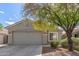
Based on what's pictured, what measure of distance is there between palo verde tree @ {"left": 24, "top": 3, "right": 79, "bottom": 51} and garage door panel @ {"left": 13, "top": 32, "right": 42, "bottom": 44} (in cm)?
50

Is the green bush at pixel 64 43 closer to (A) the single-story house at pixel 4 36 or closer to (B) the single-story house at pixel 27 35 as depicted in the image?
(B) the single-story house at pixel 27 35

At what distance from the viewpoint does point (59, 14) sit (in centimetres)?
720

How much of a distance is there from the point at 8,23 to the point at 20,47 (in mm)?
716

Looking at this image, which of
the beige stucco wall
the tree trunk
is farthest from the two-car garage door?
the tree trunk

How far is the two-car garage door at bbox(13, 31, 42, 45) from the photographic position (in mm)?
7223

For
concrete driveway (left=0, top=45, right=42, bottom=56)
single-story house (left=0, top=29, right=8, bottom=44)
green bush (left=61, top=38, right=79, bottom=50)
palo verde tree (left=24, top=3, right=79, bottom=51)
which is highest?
palo verde tree (left=24, top=3, right=79, bottom=51)

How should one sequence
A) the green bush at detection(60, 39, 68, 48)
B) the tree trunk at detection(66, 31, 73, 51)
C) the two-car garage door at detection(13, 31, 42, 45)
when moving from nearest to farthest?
the green bush at detection(60, 39, 68, 48) → the tree trunk at detection(66, 31, 73, 51) → the two-car garage door at detection(13, 31, 42, 45)

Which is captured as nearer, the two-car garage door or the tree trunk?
the tree trunk

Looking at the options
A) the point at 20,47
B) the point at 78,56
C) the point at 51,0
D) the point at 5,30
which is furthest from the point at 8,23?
the point at 78,56

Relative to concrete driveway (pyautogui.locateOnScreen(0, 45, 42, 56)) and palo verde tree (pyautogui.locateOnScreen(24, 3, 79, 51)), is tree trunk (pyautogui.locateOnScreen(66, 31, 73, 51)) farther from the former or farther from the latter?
concrete driveway (pyautogui.locateOnScreen(0, 45, 42, 56))

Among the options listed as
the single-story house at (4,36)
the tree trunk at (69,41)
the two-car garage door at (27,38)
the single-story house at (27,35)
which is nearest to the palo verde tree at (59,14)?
the tree trunk at (69,41)

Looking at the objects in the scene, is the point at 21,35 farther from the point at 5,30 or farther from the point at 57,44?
the point at 57,44

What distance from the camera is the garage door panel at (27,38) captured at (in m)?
7.22

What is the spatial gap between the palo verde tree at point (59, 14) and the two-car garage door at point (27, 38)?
490mm
